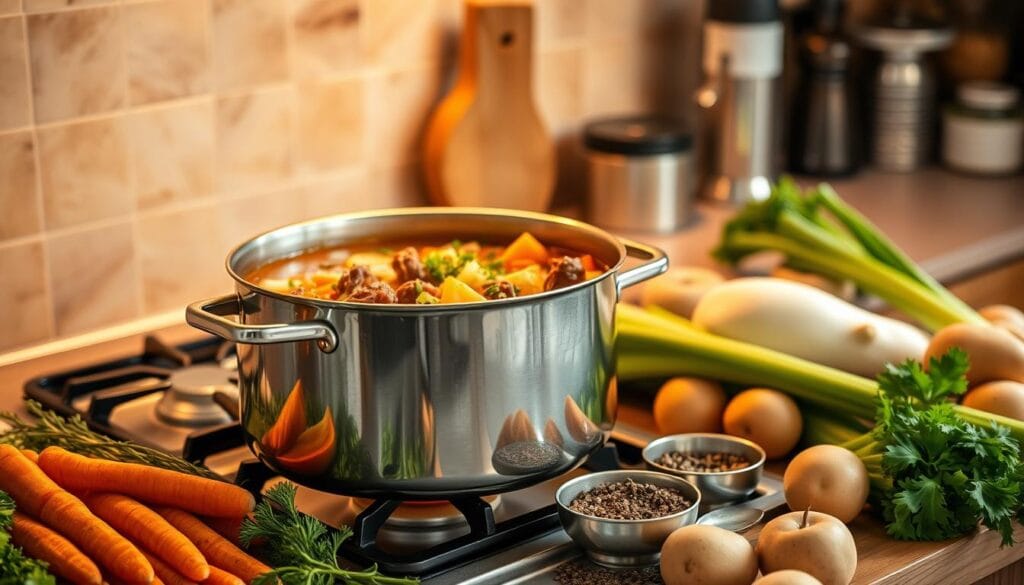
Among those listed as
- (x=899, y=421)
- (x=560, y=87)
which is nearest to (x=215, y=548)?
(x=899, y=421)

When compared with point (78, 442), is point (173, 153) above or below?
above

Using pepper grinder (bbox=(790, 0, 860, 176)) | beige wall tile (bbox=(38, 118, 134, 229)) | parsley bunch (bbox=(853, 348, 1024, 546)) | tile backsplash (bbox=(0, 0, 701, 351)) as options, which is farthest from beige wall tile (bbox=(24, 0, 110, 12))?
pepper grinder (bbox=(790, 0, 860, 176))

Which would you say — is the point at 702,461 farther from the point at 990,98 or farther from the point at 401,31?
the point at 990,98

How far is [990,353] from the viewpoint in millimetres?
1418

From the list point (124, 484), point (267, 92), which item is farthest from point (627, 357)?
point (267, 92)

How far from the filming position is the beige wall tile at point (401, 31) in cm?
203

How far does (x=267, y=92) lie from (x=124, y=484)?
847 millimetres

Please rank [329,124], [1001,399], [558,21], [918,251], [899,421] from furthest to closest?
[558,21] < [918,251] < [329,124] < [1001,399] < [899,421]

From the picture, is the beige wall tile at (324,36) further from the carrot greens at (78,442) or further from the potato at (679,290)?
the carrot greens at (78,442)

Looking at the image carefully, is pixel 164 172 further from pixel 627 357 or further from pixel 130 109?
pixel 627 357

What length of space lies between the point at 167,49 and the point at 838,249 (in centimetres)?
90

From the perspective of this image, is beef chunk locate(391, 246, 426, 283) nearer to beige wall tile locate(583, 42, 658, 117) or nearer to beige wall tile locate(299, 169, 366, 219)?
beige wall tile locate(299, 169, 366, 219)

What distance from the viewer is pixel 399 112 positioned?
82.8 inches

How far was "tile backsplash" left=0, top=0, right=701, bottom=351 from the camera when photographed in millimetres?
1702
